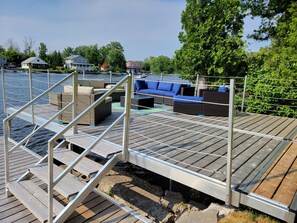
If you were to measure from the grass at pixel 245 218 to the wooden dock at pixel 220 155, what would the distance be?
243 mm

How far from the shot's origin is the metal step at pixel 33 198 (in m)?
2.19

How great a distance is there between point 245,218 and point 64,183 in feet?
6.34

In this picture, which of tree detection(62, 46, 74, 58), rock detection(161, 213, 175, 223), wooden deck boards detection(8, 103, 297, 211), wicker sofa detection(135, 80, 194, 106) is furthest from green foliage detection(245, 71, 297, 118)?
tree detection(62, 46, 74, 58)

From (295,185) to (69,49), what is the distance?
239 feet

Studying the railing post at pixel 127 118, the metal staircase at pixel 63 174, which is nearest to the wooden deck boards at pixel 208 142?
the railing post at pixel 127 118

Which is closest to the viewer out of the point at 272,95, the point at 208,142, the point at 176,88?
the point at 208,142

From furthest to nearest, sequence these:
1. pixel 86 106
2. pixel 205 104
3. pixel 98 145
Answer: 1. pixel 205 104
2. pixel 86 106
3. pixel 98 145

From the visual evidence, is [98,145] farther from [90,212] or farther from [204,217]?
[204,217]

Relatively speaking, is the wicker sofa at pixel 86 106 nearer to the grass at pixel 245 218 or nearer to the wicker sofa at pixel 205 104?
the wicker sofa at pixel 205 104

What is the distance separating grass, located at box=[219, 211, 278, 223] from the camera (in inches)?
87.7

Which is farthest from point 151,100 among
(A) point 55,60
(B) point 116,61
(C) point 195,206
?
(A) point 55,60

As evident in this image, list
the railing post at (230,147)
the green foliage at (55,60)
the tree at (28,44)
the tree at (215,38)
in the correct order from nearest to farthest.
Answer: the railing post at (230,147) → the tree at (215,38) → the green foliage at (55,60) → the tree at (28,44)

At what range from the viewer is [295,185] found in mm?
2227

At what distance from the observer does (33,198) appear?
7.93 ft
